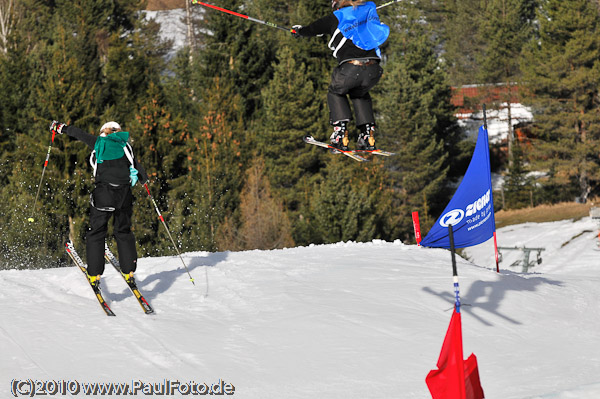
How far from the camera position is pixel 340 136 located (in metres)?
8.02

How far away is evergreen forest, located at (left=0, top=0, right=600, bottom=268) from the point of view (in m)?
30.2

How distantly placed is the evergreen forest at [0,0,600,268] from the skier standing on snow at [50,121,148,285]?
61.1 feet

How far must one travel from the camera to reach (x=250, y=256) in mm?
11578

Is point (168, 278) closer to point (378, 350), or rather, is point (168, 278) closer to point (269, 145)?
point (378, 350)

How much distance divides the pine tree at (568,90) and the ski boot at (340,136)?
127 feet

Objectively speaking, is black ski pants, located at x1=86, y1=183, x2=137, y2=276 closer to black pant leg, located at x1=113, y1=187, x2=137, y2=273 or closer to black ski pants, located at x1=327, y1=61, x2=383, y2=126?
black pant leg, located at x1=113, y1=187, x2=137, y2=273

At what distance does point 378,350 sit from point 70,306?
3.36 metres

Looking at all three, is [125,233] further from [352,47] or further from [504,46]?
[504,46]

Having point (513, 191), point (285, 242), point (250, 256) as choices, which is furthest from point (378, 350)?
point (513, 191)

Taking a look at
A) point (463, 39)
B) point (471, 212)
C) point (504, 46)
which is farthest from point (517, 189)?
point (471, 212)

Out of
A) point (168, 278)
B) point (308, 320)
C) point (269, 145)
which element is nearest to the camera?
point (308, 320)

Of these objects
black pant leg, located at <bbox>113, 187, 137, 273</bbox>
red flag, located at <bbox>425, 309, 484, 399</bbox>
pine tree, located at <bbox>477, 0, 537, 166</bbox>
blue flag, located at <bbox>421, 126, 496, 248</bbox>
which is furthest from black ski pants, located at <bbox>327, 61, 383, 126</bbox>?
pine tree, located at <bbox>477, 0, 537, 166</bbox>

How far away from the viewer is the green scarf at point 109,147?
26.4ft

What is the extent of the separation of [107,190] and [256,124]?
31.8 m
